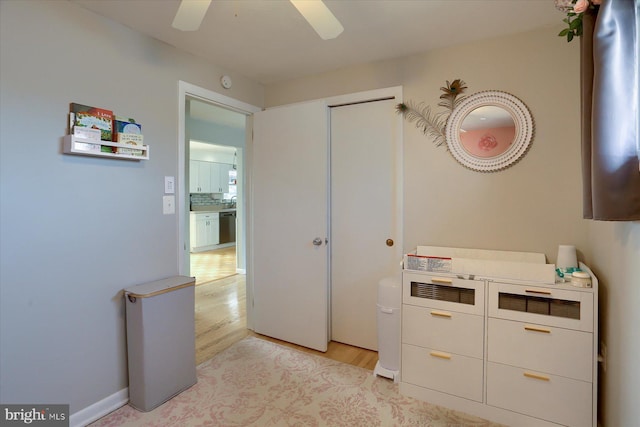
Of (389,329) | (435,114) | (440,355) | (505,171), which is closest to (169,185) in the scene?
(389,329)

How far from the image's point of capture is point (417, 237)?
241 centimetres

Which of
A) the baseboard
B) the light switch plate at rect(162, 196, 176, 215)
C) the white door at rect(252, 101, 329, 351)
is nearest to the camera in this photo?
the baseboard

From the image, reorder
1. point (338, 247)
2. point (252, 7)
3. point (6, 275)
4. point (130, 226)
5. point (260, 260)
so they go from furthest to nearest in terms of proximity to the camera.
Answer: point (260, 260)
point (338, 247)
point (130, 226)
point (252, 7)
point (6, 275)

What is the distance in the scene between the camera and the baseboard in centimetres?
176

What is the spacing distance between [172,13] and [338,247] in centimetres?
202

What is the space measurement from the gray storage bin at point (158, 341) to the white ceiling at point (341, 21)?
1647 millimetres

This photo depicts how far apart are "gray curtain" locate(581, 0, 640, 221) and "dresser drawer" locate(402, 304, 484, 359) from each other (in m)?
1.00

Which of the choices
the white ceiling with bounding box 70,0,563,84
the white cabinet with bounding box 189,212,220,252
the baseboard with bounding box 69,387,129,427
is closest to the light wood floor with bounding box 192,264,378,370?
the baseboard with bounding box 69,387,129,427

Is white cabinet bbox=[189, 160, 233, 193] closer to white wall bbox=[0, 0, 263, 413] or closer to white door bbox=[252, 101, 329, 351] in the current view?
white door bbox=[252, 101, 329, 351]

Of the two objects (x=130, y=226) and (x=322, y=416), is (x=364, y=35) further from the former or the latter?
(x=322, y=416)

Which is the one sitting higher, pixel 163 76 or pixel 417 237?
pixel 163 76

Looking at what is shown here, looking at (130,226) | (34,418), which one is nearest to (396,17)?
(130,226)

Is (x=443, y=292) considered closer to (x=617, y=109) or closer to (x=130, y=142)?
(x=617, y=109)

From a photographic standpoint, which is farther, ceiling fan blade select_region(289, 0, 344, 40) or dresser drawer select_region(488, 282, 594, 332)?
dresser drawer select_region(488, 282, 594, 332)
